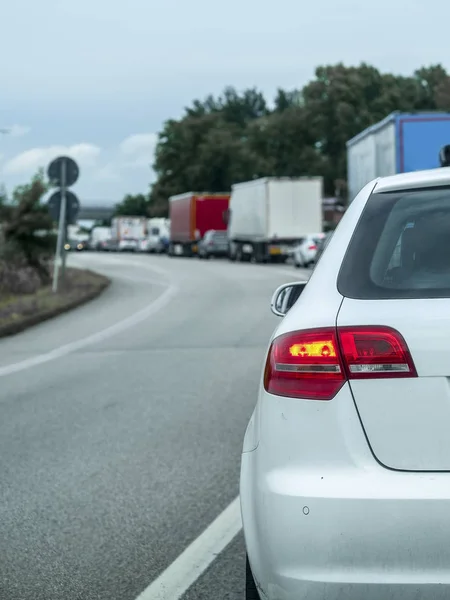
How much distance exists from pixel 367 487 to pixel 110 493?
3.49 metres

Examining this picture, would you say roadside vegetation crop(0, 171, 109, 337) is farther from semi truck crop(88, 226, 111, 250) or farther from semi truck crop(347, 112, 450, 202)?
semi truck crop(88, 226, 111, 250)

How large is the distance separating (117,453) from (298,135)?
99.3 meters

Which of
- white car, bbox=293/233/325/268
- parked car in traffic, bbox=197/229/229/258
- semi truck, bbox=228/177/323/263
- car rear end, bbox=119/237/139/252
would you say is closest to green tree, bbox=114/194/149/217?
car rear end, bbox=119/237/139/252

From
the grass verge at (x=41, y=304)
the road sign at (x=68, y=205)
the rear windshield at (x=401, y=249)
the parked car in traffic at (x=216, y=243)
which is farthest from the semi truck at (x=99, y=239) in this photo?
the rear windshield at (x=401, y=249)

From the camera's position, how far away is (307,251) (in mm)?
42844

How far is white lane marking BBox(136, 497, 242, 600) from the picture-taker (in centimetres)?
487

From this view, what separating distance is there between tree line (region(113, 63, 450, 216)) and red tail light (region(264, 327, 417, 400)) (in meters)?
92.9

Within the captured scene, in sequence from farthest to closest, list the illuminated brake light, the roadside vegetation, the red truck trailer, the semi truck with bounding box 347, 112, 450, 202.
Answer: the red truck trailer, the roadside vegetation, the semi truck with bounding box 347, 112, 450, 202, the illuminated brake light

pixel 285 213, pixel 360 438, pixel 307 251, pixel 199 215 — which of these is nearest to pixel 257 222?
pixel 285 213

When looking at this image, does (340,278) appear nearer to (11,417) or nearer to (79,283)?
(11,417)

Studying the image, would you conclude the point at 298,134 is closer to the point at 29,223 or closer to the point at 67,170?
the point at 29,223

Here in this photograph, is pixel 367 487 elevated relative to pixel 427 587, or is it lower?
elevated

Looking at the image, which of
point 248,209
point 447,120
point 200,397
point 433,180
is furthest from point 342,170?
point 433,180

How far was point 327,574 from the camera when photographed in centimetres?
343
